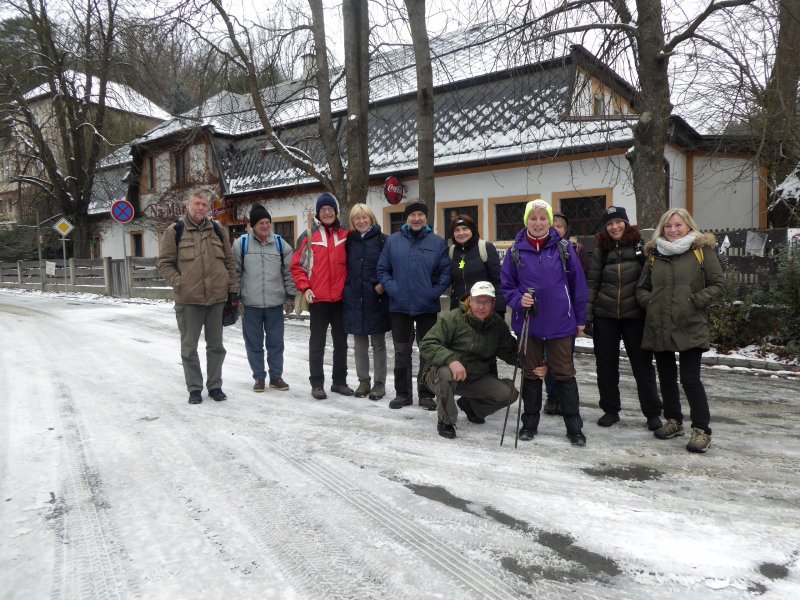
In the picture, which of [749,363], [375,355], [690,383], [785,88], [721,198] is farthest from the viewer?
[721,198]

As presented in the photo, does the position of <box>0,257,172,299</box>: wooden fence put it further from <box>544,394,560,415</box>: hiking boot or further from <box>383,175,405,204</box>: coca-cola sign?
<box>544,394,560,415</box>: hiking boot

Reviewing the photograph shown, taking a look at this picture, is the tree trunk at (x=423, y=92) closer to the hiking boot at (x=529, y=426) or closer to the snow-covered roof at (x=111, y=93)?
the hiking boot at (x=529, y=426)

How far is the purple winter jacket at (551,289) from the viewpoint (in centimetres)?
412

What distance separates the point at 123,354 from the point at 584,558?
23.3 ft

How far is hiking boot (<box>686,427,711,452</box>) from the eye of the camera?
3900 millimetres

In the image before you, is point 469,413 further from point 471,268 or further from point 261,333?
point 261,333

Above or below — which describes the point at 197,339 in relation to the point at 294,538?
above

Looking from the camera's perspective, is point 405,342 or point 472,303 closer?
point 472,303

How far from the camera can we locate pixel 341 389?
564 centimetres

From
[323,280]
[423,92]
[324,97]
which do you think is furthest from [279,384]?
[324,97]

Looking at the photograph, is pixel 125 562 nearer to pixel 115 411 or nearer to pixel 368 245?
pixel 115 411

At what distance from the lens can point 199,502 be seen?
124 inches

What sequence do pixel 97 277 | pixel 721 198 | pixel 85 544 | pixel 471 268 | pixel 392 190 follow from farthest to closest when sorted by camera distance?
pixel 97 277 < pixel 721 198 < pixel 392 190 < pixel 471 268 < pixel 85 544

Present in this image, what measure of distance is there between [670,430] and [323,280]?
3215mm
